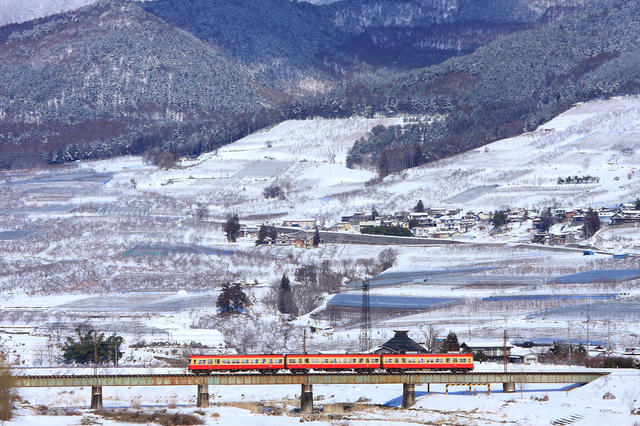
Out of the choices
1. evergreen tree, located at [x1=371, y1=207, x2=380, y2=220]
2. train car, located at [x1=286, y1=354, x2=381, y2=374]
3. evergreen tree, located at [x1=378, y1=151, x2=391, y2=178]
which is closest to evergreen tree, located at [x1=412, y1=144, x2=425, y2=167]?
evergreen tree, located at [x1=378, y1=151, x2=391, y2=178]

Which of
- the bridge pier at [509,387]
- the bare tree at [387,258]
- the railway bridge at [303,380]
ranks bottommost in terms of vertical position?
the bridge pier at [509,387]

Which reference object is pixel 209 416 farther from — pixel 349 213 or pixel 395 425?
pixel 349 213

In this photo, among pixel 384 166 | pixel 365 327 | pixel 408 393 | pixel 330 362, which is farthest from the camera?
pixel 384 166

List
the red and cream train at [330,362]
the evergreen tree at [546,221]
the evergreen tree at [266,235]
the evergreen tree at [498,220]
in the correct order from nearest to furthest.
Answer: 1. the red and cream train at [330,362]
2. the evergreen tree at [546,221]
3. the evergreen tree at [266,235]
4. the evergreen tree at [498,220]

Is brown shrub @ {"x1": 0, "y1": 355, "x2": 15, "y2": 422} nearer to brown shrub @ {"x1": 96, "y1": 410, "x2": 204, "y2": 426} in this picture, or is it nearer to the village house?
brown shrub @ {"x1": 96, "y1": 410, "x2": 204, "y2": 426}

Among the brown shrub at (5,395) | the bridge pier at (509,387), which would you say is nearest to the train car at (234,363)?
the brown shrub at (5,395)

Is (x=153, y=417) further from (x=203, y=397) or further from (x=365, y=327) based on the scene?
(x=365, y=327)

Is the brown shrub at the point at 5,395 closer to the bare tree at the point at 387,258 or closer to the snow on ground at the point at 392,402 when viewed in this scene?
the snow on ground at the point at 392,402

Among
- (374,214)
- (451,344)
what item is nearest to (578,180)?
(374,214)
